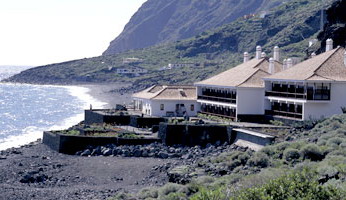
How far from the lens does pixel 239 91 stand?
49812 millimetres

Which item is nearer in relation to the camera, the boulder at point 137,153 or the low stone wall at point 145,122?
the boulder at point 137,153

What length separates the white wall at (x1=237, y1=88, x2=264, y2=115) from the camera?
49562 mm

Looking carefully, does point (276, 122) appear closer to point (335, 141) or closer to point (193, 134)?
point (193, 134)

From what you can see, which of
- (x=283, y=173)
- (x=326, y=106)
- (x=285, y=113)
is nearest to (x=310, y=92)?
(x=326, y=106)

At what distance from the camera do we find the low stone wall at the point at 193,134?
4562 cm

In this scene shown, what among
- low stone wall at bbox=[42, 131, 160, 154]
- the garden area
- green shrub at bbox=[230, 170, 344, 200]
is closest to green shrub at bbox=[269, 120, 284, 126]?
low stone wall at bbox=[42, 131, 160, 154]

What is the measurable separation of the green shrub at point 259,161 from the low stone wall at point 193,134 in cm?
1172

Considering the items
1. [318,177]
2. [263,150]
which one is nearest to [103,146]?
[263,150]

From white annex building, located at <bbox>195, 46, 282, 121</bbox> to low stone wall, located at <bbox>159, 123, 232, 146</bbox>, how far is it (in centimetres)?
481

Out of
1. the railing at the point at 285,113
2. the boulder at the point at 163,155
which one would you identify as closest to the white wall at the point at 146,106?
the railing at the point at 285,113

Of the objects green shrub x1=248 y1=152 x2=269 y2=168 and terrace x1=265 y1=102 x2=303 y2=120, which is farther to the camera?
terrace x1=265 y1=102 x2=303 y2=120

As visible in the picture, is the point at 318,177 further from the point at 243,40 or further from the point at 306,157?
the point at 243,40

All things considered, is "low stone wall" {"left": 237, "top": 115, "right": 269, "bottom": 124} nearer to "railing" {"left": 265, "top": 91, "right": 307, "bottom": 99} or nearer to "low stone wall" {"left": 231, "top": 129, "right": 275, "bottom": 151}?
"railing" {"left": 265, "top": 91, "right": 307, "bottom": 99}

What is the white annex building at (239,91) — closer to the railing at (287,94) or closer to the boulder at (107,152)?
the railing at (287,94)
